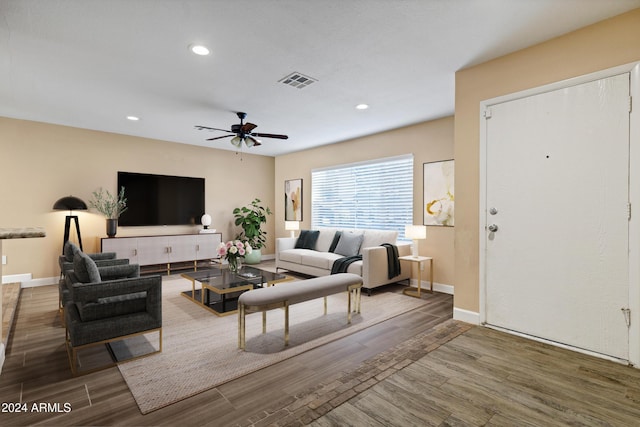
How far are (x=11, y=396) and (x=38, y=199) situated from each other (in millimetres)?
4241

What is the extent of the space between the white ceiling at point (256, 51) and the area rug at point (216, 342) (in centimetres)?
264

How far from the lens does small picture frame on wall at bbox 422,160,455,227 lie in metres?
4.70

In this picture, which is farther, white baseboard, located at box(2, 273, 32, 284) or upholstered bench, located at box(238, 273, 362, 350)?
white baseboard, located at box(2, 273, 32, 284)

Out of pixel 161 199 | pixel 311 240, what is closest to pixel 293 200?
pixel 311 240

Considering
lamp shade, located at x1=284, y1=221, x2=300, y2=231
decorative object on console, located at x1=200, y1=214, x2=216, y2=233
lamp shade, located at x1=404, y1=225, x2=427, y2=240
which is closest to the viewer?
lamp shade, located at x1=404, y1=225, x2=427, y2=240

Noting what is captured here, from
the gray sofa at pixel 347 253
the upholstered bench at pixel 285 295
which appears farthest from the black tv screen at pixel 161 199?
the upholstered bench at pixel 285 295

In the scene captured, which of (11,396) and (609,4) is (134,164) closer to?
(11,396)

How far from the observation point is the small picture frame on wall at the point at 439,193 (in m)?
4.70

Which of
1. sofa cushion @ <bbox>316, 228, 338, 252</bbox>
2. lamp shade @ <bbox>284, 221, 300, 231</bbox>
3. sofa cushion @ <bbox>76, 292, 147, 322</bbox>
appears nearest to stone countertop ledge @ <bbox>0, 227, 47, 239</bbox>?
sofa cushion @ <bbox>76, 292, 147, 322</bbox>

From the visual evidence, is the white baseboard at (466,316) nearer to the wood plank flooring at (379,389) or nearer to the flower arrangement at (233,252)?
the wood plank flooring at (379,389)

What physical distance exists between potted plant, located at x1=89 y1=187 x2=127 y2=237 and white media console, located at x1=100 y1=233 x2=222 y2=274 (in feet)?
0.78

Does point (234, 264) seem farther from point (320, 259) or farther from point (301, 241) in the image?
point (301, 241)

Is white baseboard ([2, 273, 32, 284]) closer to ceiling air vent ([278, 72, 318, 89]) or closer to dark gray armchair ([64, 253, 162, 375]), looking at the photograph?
dark gray armchair ([64, 253, 162, 375])

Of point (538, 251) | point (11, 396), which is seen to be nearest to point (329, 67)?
point (538, 251)
